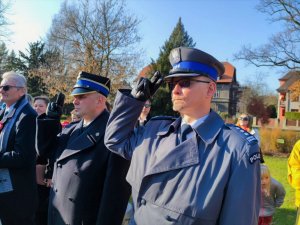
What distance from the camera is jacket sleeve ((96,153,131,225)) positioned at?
2.65 meters

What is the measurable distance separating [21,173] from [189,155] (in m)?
2.73

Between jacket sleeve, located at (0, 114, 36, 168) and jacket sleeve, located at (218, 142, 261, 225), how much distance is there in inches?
108

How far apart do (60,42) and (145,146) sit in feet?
85.0

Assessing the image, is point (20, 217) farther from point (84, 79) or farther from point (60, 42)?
point (60, 42)

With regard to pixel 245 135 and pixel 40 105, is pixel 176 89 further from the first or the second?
pixel 40 105

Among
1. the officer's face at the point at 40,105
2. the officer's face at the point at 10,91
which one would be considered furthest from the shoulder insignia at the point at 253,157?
the officer's face at the point at 40,105

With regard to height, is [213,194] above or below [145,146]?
below

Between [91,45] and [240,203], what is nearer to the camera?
[240,203]

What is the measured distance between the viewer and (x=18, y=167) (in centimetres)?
380

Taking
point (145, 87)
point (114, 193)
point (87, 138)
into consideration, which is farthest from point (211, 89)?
point (87, 138)

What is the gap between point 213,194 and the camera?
177cm

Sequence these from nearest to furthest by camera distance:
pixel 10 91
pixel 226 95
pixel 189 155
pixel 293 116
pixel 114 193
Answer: pixel 189 155 → pixel 114 193 → pixel 10 91 → pixel 293 116 → pixel 226 95

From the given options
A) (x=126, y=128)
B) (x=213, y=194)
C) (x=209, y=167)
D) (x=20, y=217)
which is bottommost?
(x=20, y=217)

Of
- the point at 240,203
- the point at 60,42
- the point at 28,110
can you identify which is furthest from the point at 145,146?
the point at 60,42
